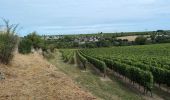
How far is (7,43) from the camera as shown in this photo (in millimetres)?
33875

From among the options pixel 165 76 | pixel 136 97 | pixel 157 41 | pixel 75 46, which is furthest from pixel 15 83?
pixel 75 46

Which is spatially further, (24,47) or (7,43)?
(24,47)

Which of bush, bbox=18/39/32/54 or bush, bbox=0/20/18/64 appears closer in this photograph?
bush, bbox=0/20/18/64

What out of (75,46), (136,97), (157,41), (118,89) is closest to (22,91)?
(136,97)

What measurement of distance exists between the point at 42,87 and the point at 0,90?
9.67ft

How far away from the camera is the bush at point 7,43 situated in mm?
33156

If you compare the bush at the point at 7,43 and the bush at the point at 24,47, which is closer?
the bush at the point at 7,43

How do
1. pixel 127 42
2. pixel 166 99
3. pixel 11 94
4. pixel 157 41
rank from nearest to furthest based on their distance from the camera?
pixel 11 94, pixel 166 99, pixel 157 41, pixel 127 42

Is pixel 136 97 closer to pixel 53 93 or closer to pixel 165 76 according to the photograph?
pixel 165 76

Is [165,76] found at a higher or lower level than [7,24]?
lower

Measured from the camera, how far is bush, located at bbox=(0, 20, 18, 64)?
109ft

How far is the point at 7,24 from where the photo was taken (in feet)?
112

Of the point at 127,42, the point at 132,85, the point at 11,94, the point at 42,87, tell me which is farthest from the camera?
the point at 127,42

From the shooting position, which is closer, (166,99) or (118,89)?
(166,99)
